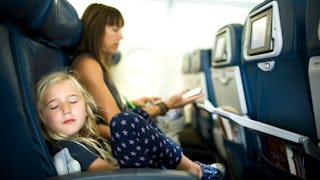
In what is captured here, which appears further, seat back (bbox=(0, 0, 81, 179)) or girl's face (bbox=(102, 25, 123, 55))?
girl's face (bbox=(102, 25, 123, 55))

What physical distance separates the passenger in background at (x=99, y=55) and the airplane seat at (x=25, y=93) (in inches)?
16.1

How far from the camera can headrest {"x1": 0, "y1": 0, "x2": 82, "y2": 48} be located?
0.82 metres

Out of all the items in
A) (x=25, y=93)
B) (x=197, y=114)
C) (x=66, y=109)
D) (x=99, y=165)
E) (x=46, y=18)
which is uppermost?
(x=46, y=18)

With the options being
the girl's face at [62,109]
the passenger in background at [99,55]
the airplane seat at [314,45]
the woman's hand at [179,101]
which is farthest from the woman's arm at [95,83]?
the airplane seat at [314,45]

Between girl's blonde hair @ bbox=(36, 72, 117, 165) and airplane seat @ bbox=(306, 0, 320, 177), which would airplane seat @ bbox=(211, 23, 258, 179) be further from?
girl's blonde hair @ bbox=(36, 72, 117, 165)

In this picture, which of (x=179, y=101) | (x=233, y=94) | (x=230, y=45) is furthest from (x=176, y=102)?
(x=230, y=45)

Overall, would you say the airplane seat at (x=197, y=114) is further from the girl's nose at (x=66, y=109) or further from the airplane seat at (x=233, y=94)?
the girl's nose at (x=66, y=109)

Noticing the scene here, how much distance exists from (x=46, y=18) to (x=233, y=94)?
1.30 metres

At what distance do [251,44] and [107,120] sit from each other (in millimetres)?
869

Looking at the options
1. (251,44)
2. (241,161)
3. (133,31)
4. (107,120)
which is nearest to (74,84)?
(107,120)

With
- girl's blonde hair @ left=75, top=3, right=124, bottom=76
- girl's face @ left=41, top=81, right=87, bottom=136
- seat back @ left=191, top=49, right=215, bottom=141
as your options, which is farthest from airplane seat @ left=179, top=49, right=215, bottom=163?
girl's face @ left=41, top=81, right=87, bottom=136

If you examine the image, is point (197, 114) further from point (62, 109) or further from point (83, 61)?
point (62, 109)

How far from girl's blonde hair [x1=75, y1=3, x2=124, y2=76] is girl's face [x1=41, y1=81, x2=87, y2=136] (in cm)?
42

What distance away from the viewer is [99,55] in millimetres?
1663
